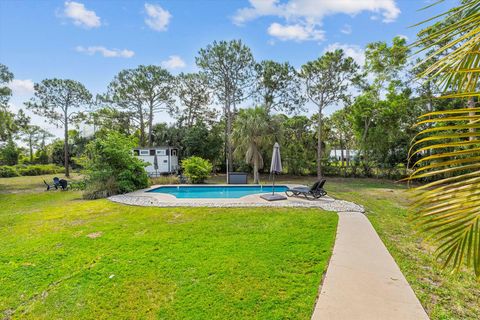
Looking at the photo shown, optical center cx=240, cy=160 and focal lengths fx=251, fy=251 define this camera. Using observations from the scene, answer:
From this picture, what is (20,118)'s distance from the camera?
93.1 feet

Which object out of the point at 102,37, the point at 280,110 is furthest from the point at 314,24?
the point at 280,110

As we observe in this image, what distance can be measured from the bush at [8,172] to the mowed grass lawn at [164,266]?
21.1 m

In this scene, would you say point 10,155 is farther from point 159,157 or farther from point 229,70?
point 229,70

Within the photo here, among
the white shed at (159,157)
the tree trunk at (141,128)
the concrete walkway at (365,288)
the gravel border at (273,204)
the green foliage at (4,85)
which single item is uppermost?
the green foliage at (4,85)

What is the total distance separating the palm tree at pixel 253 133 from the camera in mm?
15719

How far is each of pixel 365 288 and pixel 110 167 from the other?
11.8 meters

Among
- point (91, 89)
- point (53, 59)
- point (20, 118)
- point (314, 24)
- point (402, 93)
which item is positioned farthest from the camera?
point (20, 118)

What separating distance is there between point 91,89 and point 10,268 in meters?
22.7

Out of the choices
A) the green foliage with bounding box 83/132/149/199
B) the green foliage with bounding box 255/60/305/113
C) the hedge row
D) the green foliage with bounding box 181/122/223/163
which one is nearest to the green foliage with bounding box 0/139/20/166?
the hedge row

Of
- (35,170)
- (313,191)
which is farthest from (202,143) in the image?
(35,170)

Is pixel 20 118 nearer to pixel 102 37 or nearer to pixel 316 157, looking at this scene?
pixel 102 37

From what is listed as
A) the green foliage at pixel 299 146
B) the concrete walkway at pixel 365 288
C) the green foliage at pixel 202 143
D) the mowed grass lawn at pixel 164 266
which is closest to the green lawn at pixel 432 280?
the concrete walkway at pixel 365 288

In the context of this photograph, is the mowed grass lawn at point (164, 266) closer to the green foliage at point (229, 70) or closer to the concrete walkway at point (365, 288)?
the concrete walkway at point (365, 288)

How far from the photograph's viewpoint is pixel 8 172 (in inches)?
909
